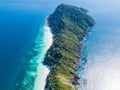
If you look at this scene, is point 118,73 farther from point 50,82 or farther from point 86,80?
point 50,82

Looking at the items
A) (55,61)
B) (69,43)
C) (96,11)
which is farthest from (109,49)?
(96,11)

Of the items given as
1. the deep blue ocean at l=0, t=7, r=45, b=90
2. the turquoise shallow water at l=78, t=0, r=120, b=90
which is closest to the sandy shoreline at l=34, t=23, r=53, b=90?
the deep blue ocean at l=0, t=7, r=45, b=90

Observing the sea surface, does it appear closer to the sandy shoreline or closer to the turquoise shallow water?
the turquoise shallow water

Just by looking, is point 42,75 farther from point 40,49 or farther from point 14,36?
point 14,36

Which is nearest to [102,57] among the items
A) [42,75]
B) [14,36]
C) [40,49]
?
[40,49]

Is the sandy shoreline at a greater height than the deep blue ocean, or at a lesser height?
lesser

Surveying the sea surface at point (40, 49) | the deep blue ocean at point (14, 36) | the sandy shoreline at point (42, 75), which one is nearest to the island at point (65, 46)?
the sandy shoreline at point (42, 75)
